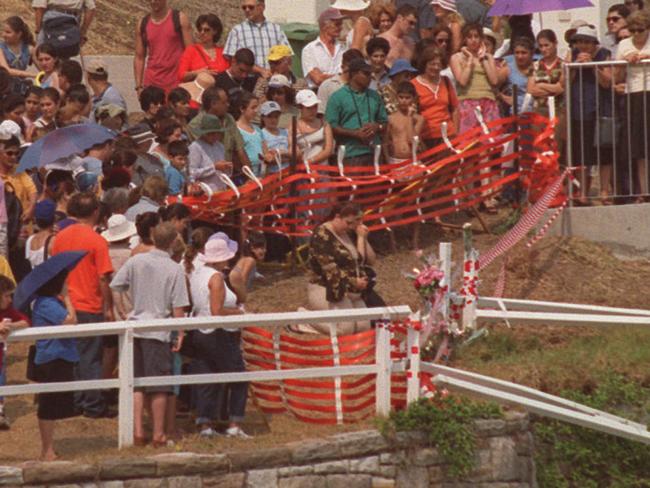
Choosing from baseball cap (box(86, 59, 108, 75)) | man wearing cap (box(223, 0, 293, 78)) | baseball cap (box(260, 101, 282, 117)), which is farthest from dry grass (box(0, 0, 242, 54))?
baseball cap (box(260, 101, 282, 117))

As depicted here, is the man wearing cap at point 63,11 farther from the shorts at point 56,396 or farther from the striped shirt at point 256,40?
the shorts at point 56,396

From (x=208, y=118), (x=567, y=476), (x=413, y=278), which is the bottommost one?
(x=567, y=476)

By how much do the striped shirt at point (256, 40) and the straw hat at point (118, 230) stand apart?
647cm

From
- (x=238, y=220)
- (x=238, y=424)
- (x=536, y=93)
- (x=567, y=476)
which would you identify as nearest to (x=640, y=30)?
(x=536, y=93)

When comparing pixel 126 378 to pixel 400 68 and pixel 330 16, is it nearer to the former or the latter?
pixel 400 68

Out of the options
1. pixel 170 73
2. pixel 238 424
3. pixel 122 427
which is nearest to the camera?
pixel 122 427

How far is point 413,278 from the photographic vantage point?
52.1 feet

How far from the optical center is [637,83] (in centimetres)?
2031

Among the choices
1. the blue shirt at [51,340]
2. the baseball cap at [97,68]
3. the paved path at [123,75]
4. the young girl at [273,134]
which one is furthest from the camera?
the paved path at [123,75]

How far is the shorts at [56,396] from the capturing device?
566 inches

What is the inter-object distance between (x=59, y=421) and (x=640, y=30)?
762 centimetres

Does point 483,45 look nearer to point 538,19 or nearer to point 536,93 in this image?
point 536,93

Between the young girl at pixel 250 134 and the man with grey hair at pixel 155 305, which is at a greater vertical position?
the young girl at pixel 250 134

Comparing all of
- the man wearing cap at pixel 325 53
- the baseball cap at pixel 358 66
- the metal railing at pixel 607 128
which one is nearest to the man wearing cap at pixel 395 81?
the baseball cap at pixel 358 66
